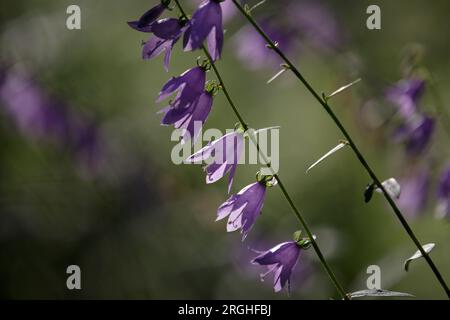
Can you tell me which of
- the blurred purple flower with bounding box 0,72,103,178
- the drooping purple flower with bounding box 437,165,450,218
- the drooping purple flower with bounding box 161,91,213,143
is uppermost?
the blurred purple flower with bounding box 0,72,103,178

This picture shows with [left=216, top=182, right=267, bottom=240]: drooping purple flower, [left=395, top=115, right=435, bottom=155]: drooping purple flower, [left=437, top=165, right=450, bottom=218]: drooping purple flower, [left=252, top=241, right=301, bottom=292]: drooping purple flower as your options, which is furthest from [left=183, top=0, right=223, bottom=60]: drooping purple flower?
[left=395, top=115, right=435, bottom=155]: drooping purple flower

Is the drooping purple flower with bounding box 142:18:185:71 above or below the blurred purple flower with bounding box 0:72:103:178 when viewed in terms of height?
below

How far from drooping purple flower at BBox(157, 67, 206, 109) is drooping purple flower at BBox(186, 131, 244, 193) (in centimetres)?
15

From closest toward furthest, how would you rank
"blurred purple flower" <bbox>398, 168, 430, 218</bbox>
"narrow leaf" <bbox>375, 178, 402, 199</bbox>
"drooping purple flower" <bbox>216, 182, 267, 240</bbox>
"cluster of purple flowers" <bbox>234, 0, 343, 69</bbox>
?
"narrow leaf" <bbox>375, 178, 402, 199</bbox>, "drooping purple flower" <bbox>216, 182, 267, 240</bbox>, "blurred purple flower" <bbox>398, 168, 430, 218</bbox>, "cluster of purple flowers" <bbox>234, 0, 343, 69</bbox>

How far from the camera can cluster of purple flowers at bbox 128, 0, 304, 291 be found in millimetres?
1654

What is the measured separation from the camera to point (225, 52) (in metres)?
7.42

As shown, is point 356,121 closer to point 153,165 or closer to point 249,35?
point 249,35

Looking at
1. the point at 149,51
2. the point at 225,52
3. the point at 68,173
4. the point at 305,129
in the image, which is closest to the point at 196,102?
the point at 149,51

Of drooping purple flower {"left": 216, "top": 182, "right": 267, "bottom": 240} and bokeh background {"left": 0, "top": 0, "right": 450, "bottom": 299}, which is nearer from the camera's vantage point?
drooping purple flower {"left": 216, "top": 182, "right": 267, "bottom": 240}

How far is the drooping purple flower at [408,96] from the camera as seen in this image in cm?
287

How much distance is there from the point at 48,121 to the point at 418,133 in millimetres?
2313

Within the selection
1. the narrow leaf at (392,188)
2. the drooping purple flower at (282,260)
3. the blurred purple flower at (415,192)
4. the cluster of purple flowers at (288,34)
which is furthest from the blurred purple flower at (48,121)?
the narrow leaf at (392,188)

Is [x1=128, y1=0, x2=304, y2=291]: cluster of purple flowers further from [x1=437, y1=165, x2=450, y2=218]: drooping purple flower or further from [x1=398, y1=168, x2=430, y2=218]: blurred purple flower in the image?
[x1=398, y1=168, x2=430, y2=218]: blurred purple flower
